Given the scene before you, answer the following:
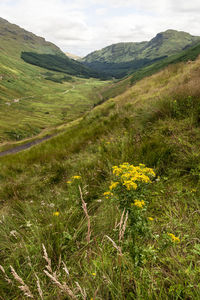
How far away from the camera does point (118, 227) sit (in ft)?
8.06

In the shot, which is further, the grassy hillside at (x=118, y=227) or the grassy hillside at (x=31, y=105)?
the grassy hillside at (x=31, y=105)

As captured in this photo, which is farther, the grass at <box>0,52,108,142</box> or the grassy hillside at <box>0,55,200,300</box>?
the grass at <box>0,52,108,142</box>

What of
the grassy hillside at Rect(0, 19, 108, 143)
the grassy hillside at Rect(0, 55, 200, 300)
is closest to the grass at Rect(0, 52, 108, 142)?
the grassy hillside at Rect(0, 19, 108, 143)

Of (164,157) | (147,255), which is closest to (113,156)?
(164,157)

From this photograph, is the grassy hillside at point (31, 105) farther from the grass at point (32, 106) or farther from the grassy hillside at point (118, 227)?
the grassy hillside at point (118, 227)

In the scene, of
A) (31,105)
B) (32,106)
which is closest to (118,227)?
(32,106)

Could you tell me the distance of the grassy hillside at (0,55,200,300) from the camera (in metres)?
1.58

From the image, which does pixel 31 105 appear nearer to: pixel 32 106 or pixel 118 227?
pixel 32 106

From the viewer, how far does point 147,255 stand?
5.71 ft

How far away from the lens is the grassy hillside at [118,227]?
1577mm

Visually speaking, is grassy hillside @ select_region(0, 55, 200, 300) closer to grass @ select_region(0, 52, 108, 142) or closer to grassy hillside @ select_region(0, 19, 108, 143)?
grassy hillside @ select_region(0, 19, 108, 143)

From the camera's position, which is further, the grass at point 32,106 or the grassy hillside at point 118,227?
the grass at point 32,106

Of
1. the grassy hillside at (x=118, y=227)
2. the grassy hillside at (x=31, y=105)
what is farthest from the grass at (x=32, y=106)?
the grassy hillside at (x=118, y=227)

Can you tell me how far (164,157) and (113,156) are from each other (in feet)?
4.60
